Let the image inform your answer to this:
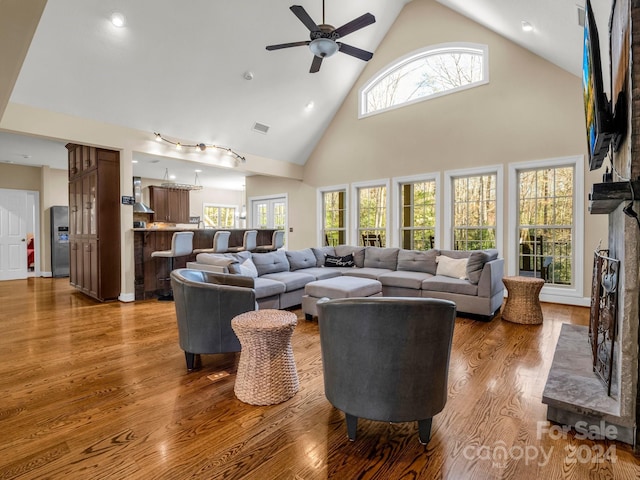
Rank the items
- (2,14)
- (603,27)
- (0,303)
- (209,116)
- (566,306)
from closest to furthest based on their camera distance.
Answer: (2,14), (603,27), (566,306), (0,303), (209,116)

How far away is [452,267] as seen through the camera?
4.57 m

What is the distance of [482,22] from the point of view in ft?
17.8

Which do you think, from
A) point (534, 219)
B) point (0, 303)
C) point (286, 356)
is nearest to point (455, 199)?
point (534, 219)

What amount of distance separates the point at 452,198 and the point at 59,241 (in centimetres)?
920

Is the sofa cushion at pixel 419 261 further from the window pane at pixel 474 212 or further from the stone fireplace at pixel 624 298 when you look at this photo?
the stone fireplace at pixel 624 298

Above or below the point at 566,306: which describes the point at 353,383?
above

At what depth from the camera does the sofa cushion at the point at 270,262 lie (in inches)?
184

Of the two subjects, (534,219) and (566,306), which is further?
(534,219)

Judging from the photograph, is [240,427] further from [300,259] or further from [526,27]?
[526,27]

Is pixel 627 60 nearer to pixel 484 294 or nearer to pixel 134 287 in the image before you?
pixel 484 294

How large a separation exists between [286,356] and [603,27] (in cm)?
407

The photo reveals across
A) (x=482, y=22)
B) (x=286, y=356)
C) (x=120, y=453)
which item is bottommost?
(x=120, y=453)

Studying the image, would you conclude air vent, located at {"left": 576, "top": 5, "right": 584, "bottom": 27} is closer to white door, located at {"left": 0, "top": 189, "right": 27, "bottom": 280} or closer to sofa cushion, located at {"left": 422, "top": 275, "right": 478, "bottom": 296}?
sofa cushion, located at {"left": 422, "top": 275, "right": 478, "bottom": 296}

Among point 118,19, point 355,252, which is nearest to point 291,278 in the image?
point 355,252
